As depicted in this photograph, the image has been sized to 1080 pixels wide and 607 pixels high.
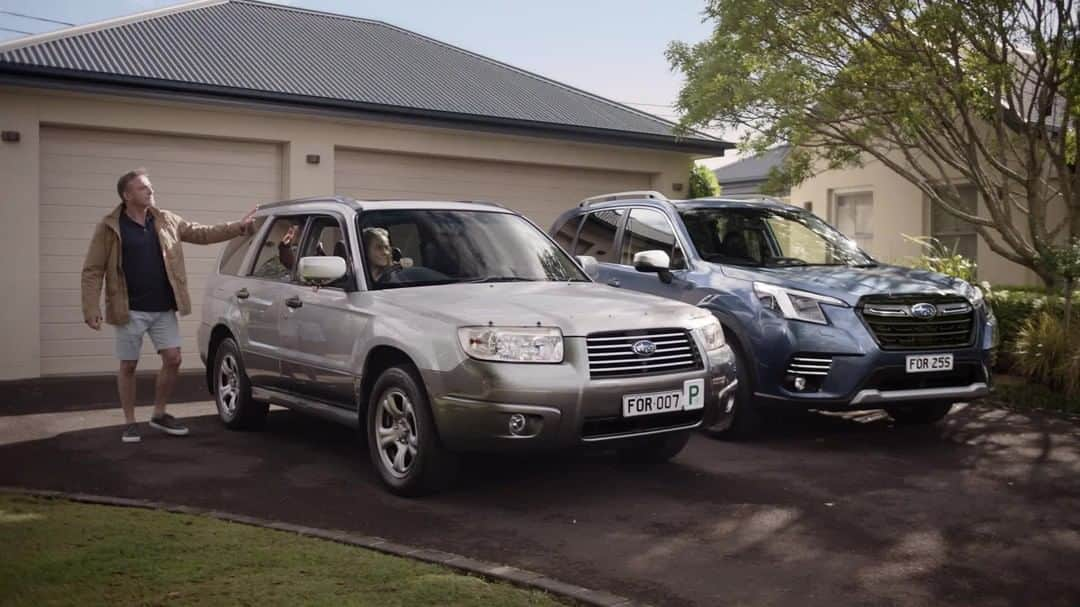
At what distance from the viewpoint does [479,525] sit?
18.9ft

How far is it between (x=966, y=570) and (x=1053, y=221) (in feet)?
47.2

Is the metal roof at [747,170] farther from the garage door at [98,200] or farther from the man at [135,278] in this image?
the man at [135,278]

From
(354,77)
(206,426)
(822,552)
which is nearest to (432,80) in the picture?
(354,77)

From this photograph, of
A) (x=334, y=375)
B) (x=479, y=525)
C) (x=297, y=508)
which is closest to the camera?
(x=479, y=525)

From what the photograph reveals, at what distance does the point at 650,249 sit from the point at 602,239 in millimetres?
768

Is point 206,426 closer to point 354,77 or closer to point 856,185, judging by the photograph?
point 354,77

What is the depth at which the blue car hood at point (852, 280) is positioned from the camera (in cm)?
785

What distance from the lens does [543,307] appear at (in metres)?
6.19

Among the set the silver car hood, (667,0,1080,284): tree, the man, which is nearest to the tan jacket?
the man

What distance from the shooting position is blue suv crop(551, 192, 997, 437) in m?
7.63

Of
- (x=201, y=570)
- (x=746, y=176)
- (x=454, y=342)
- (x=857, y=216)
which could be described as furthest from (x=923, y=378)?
(x=746, y=176)

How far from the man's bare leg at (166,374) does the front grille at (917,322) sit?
16.9 feet

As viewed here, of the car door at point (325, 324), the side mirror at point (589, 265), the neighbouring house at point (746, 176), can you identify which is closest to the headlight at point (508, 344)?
the car door at point (325, 324)

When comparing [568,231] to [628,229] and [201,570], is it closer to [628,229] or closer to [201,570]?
[628,229]
